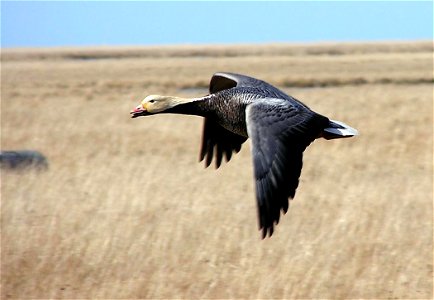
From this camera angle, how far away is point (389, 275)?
22.1ft

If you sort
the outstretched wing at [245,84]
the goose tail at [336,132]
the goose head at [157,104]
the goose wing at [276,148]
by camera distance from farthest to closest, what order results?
1. the goose head at [157,104]
2. the outstretched wing at [245,84]
3. the goose tail at [336,132]
4. the goose wing at [276,148]

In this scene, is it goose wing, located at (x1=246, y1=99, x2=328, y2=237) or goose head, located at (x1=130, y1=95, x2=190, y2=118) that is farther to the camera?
goose head, located at (x1=130, y1=95, x2=190, y2=118)

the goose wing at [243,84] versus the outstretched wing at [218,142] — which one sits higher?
the goose wing at [243,84]

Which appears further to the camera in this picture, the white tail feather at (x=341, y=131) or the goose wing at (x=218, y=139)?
the goose wing at (x=218, y=139)

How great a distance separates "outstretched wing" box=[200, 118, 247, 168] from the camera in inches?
292

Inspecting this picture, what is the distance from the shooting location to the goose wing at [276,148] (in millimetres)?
5273

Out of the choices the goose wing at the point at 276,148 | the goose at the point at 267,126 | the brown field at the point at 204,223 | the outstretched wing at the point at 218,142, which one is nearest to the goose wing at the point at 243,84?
the goose at the point at 267,126

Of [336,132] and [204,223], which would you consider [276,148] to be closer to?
[336,132]

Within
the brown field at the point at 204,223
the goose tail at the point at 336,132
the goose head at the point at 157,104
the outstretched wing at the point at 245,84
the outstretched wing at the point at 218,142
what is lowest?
the brown field at the point at 204,223

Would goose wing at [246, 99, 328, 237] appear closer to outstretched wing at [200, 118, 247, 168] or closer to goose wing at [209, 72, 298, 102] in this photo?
goose wing at [209, 72, 298, 102]

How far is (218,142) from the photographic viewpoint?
294 inches

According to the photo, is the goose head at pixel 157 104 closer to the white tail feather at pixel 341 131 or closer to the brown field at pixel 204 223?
the brown field at pixel 204 223

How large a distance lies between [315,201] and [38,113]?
1163 cm

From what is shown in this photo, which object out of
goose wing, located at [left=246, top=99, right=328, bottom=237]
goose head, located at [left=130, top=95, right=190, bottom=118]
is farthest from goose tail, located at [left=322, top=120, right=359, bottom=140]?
goose head, located at [left=130, top=95, right=190, bottom=118]
